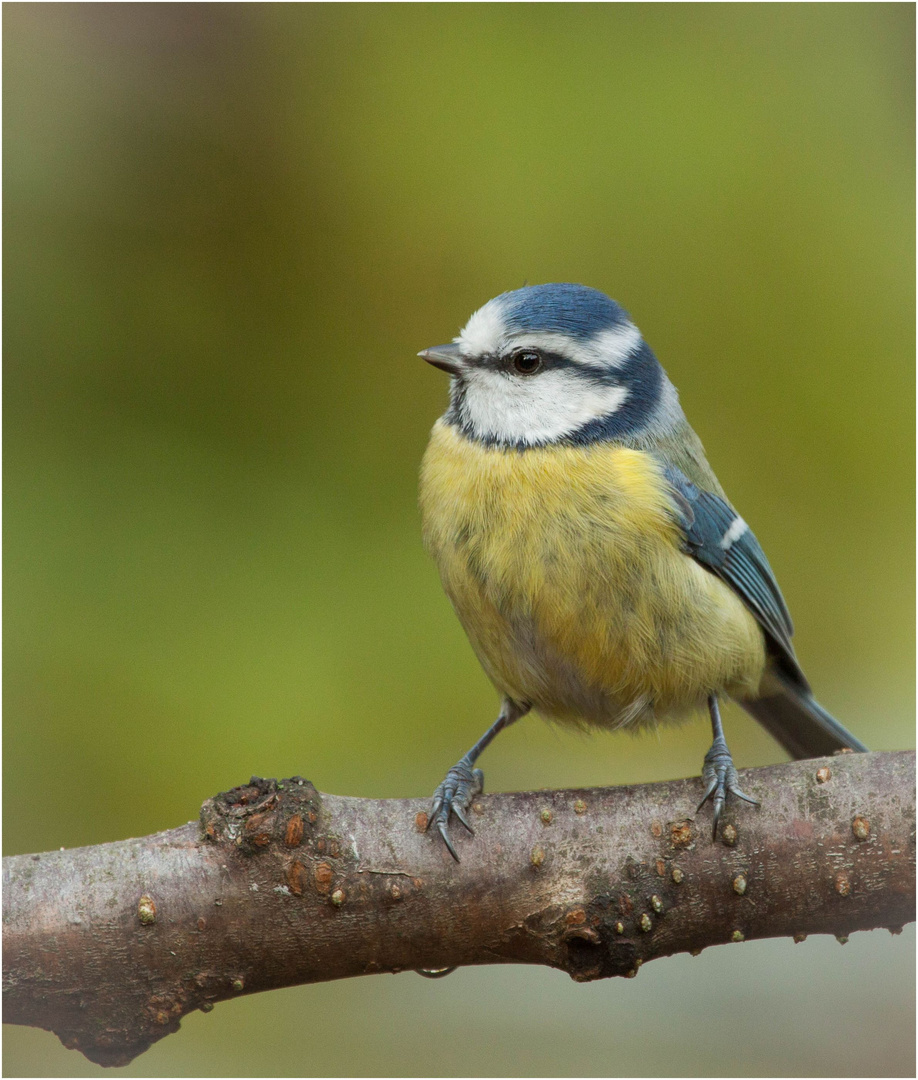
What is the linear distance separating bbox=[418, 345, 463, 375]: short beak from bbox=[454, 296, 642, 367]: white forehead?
0.04 feet

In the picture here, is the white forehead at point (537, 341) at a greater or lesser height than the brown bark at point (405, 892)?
greater

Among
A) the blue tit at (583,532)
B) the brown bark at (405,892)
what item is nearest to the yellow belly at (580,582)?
the blue tit at (583,532)

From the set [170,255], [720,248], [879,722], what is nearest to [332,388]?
[170,255]

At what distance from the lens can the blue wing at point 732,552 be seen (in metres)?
1.43

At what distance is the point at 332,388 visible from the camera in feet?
5.07

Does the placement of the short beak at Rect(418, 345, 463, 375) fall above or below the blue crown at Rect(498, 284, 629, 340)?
below

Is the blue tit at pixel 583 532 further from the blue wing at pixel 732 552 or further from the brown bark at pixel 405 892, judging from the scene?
the brown bark at pixel 405 892

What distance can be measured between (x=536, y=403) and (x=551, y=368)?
5 centimetres

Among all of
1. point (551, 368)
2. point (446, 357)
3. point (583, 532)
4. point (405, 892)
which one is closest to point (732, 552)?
point (583, 532)

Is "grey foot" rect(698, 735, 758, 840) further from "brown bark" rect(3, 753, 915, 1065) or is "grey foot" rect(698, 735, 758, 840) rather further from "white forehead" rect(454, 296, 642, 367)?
"white forehead" rect(454, 296, 642, 367)

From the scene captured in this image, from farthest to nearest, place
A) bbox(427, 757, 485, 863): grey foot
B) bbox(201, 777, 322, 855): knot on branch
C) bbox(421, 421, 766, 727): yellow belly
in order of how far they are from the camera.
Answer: bbox(421, 421, 766, 727): yellow belly
bbox(427, 757, 485, 863): grey foot
bbox(201, 777, 322, 855): knot on branch

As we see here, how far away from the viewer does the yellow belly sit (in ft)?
4.42

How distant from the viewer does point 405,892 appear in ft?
3.71

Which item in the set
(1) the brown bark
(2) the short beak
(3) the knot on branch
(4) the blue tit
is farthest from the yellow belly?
(3) the knot on branch
